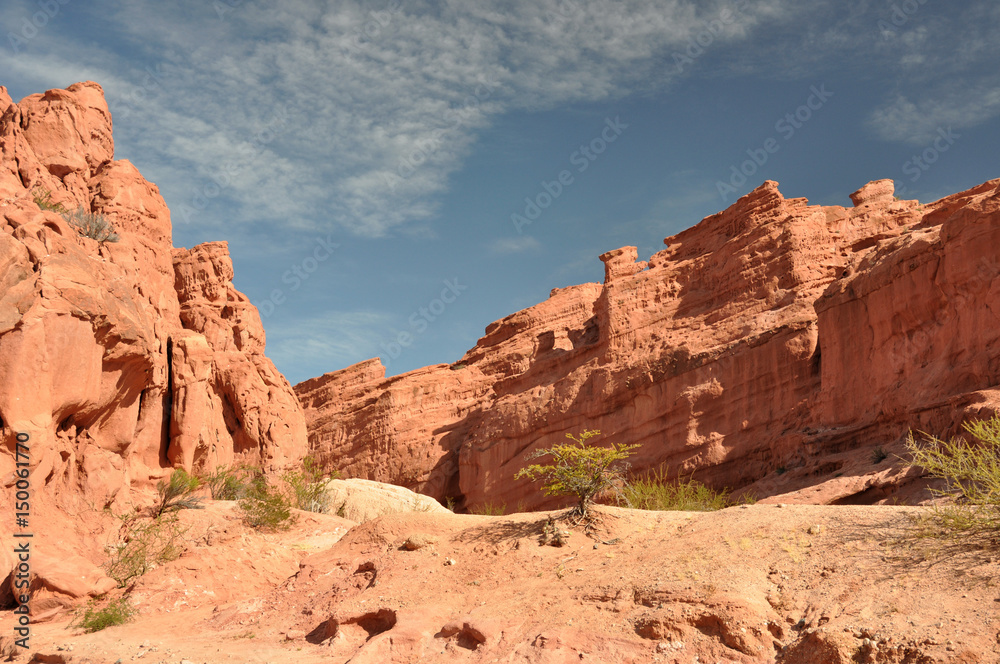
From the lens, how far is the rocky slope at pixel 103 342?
1370 cm

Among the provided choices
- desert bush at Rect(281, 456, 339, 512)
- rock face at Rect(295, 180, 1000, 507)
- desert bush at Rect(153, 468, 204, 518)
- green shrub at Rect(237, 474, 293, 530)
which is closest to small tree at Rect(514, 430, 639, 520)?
green shrub at Rect(237, 474, 293, 530)

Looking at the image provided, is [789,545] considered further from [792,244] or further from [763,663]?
[792,244]

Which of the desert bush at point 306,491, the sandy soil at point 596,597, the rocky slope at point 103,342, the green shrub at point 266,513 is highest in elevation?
the rocky slope at point 103,342

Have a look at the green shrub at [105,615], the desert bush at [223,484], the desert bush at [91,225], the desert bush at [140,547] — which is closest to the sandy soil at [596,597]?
the green shrub at [105,615]

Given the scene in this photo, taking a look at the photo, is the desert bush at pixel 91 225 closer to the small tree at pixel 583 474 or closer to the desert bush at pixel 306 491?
the desert bush at pixel 306 491

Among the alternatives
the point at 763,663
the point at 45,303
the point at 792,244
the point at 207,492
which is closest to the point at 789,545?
the point at 763,663

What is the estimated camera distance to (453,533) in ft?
41.2

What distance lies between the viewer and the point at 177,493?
54.3ft

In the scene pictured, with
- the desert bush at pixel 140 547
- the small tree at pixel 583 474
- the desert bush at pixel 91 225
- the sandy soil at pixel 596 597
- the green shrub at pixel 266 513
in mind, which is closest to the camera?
the sandy soil at pixel 596 597

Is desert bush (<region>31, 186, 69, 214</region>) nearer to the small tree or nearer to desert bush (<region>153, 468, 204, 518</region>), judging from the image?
desert bush (<region>153, 468, 204, 518</region>)

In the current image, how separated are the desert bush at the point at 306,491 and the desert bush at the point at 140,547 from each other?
5.04 m

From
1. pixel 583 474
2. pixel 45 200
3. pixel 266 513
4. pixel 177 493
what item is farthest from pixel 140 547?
pixel 45 200

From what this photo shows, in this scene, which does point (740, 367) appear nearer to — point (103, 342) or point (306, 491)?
point (306, 491)

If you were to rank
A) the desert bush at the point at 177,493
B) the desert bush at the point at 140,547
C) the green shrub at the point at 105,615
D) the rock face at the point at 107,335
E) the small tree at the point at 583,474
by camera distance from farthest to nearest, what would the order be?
1. the desert bush at the point at 177,493
2. the rock face at the point at 107,335
3. the desert bush at the point at 140,547
4. the small tree at the point at 583,474
5. the green shrub at the point at 105,615
